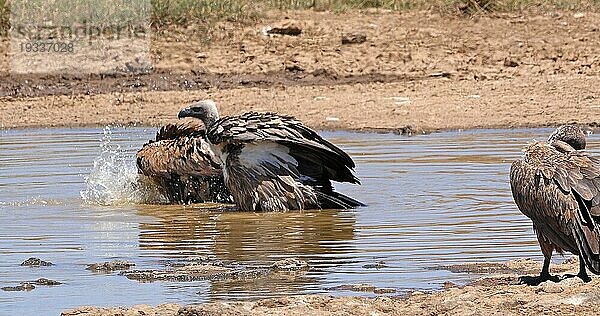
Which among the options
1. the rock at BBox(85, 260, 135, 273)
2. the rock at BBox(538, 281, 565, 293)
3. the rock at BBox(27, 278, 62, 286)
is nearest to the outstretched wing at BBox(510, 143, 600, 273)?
the rock at BBox(538, 281, 565, 293)

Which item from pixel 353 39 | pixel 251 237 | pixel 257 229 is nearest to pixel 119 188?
pixel 257 229

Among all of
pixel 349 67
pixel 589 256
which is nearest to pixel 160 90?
pixel 349 67

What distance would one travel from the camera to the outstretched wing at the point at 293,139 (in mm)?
9734

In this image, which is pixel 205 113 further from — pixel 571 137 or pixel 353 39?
pixel 353 39

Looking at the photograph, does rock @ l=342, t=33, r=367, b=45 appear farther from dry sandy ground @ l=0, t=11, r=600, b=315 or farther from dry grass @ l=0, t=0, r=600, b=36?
dry grass @ l=0, t=0, r=600, b=36

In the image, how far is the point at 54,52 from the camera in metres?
20.8

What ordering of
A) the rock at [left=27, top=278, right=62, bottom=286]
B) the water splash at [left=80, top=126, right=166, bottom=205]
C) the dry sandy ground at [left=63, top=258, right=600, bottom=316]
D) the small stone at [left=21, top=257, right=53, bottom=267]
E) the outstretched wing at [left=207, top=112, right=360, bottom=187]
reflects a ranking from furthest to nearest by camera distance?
1. the water splash at [left=80, top=126, right=166, bottom=205]
2. the outstretched wing at [left=207, top=112, right=360, bottom=187]
3. the small stone at [left=21, top=257, right=53, bottom=267]
4. the rock at [left=27, top=278, right=62, bottom=286]
5. the dry sandy ground at [left=63, top=258, right=600, bottom=316]

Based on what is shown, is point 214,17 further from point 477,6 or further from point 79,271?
point 79,271

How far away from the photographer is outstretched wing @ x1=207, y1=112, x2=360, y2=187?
383 inches

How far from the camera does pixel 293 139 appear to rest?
32.0ft

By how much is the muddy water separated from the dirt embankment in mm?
2917

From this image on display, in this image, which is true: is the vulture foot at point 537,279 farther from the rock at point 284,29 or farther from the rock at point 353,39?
the rock at point 284,29

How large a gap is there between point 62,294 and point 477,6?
1633cm

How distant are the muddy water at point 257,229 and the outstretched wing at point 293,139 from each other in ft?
1.13
